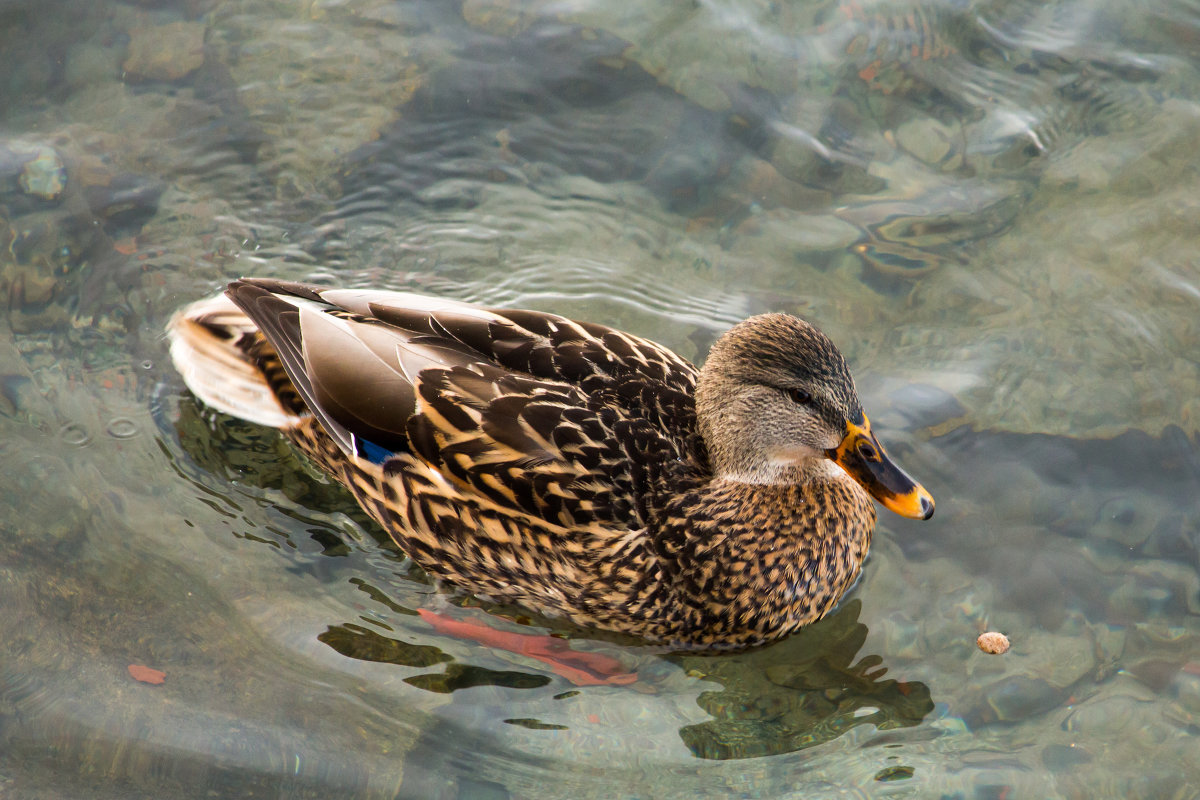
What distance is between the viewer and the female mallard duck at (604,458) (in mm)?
4781

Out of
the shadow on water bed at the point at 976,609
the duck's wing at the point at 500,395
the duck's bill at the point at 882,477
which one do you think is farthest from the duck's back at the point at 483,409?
the duck's bill at the point at 882,477

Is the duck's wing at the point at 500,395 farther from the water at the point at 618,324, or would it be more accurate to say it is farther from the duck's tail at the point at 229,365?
the water at the point at 618,324

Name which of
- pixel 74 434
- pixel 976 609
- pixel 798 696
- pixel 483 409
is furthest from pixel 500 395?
pixel 976 609

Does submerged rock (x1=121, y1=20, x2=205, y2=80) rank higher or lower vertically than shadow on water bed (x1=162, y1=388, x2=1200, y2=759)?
higher

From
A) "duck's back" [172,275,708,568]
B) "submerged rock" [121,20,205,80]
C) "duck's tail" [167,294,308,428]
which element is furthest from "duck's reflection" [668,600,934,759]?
"submerged rock" [121,20,205,80]

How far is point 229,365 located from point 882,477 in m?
3.04

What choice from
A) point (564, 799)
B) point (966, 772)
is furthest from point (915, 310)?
point (564, 799)

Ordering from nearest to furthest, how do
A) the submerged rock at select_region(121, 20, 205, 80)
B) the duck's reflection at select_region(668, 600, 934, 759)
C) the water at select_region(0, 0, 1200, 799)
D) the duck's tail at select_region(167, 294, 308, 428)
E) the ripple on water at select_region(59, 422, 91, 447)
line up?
the water at select_region(0, 0, 1200, 799)
the duck's reflection at select_region(668, 600, 934, 759)
the ripple on water at select_region(59, 422, 91, 447)
the duck's tail at select_region(167, 294, 308, 428)
the submerged rock at select_region(121, 20, 205, 80)

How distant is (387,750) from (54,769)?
1180mm

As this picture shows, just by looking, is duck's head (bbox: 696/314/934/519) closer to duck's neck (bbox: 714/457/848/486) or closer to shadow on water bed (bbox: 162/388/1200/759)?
duck's neck (bbox: 714/457/848/486)

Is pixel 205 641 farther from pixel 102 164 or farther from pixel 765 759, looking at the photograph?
pixel 102 164

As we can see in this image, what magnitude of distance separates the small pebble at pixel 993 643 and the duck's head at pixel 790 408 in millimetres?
685

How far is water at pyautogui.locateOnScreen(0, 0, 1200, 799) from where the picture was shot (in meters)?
4.62

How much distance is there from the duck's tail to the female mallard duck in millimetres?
370
